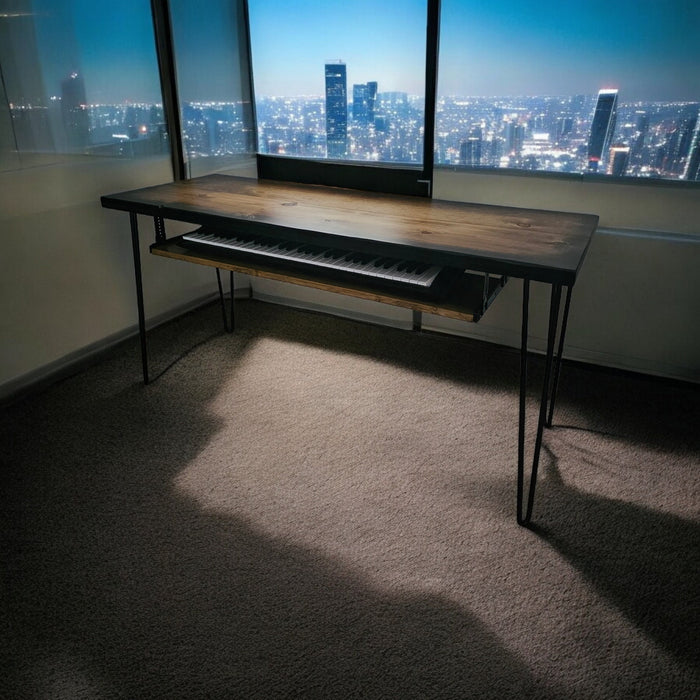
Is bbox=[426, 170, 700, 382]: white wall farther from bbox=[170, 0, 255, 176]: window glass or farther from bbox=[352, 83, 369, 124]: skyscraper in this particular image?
bbox=[170, 0, 255, 176]: window glass

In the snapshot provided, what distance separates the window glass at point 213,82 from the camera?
278cm

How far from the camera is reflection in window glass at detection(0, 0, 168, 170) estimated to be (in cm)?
217

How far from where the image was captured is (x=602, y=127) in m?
2.28

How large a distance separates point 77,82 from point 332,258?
4.60 feet

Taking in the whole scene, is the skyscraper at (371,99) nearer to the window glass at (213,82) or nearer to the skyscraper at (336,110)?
the skyscraper at (336,110)

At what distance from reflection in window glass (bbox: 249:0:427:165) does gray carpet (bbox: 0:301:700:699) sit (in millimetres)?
1114

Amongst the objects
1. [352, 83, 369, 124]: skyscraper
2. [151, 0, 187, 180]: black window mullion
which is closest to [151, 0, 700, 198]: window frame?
[151, 0, 187, 180]: black window mullion

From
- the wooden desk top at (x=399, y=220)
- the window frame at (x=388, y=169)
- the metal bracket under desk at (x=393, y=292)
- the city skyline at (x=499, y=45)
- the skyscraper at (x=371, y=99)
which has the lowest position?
the metal bracket under desk at (x=393, y=292)

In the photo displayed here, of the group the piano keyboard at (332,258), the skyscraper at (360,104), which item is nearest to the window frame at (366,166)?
the skyscraper at (360,104)

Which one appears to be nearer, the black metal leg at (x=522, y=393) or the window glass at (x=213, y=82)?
the black metal leg at (x=522, y=393)

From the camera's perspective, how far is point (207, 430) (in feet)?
7.29

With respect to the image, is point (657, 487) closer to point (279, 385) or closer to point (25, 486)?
point (279, 385)

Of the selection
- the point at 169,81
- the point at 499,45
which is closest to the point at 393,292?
the point at 499,45

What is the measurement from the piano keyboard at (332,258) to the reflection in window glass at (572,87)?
92 centimetres
